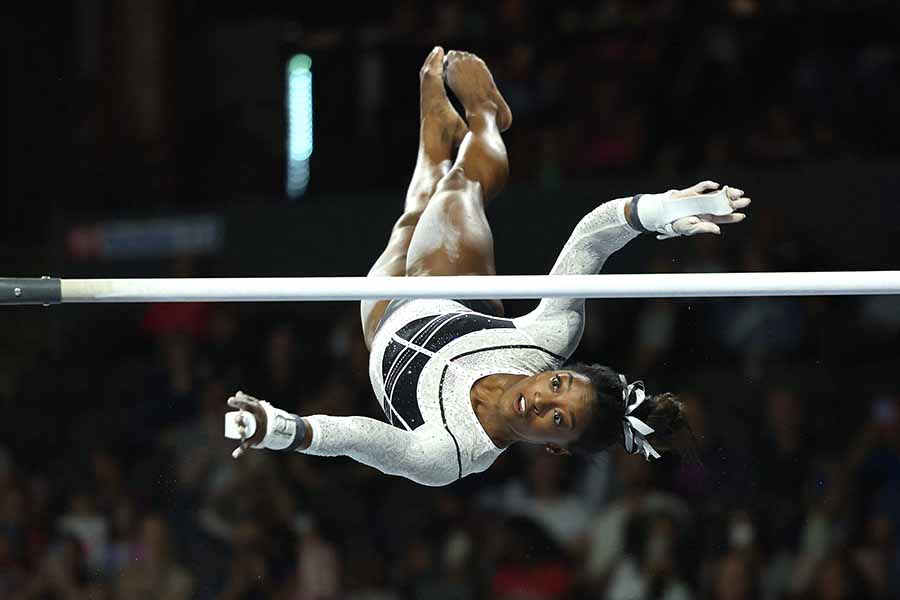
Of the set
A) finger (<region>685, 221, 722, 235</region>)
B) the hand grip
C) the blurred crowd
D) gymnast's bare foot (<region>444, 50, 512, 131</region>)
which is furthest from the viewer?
the blurred crowd

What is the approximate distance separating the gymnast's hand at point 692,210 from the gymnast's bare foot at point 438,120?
112 cm

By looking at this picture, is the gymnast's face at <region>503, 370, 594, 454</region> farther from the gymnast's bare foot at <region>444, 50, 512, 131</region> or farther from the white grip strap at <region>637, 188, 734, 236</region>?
the gymnast's bare foot at <region>444, 50, 512, 131</region>

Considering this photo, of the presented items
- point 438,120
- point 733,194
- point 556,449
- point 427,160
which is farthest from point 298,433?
point 438,120

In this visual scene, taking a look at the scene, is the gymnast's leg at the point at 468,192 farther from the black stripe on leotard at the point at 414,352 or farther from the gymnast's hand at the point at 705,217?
the gymnast's hand at the point at 705,217

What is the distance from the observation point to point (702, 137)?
6.05 meters

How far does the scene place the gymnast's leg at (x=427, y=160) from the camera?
14.0 feet

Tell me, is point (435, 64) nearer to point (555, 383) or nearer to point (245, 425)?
point (555, 383)

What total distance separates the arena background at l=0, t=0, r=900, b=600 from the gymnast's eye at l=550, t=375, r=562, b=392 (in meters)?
1.67

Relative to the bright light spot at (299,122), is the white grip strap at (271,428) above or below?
below

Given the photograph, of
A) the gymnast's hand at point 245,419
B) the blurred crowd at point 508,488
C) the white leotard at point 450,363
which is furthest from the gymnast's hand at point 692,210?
the blurred crowd at point 508,488

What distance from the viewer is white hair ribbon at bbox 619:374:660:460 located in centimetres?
365

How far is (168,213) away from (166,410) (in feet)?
4.01

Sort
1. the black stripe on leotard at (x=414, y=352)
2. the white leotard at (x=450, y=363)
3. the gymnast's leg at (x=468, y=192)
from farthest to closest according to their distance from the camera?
the gymnast's leg at (x=468, y=192) < the black stripe on leotard at (x=414, y=352) < the white leotard at (x=450, y=363)

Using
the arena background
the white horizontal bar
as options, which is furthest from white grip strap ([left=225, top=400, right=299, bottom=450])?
the arena background
